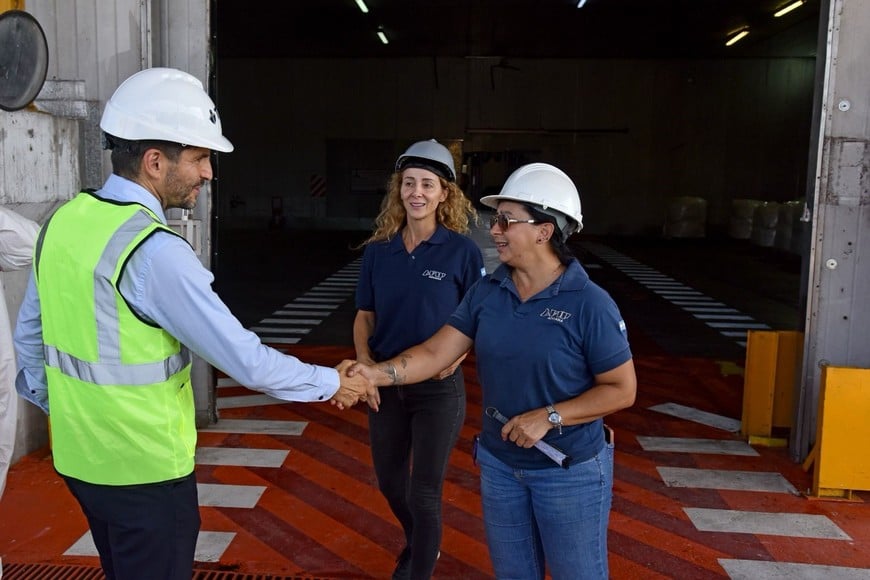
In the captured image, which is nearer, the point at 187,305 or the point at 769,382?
the point at 187,305

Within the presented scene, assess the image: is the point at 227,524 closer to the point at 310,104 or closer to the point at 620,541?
the point at 620,541

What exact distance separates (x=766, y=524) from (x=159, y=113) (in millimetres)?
4477

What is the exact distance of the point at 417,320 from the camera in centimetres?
384

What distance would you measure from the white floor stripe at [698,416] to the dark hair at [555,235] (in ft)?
15.7

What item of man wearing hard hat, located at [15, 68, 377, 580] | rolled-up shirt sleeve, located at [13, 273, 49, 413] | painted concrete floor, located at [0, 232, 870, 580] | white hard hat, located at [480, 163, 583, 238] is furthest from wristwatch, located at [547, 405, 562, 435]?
painted concrete floor, located at [0, 232, 870, 580]

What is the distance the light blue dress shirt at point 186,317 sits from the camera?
2.23 metres

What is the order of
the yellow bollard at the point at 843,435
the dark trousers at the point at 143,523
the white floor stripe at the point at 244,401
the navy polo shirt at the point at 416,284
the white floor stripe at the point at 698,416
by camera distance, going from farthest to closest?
1. the white floor stripe at the point at 244,401
2. the white floor stripe at the point at 698,416
3. the yellow bollard at the point at 843,435
4. the navy polo shirt at the point at 416,284
5. the dark trousers at the point at 143,523

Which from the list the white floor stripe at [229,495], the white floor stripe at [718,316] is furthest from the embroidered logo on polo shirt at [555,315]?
the white floor stripe at [718,316]

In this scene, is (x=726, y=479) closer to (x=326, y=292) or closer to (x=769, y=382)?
(x=769, y=382)

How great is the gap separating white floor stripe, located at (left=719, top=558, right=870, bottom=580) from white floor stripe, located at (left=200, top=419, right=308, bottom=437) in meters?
3.68

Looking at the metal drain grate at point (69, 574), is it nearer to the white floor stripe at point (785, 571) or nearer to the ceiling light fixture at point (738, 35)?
the white floor stripe at point (785, 571)

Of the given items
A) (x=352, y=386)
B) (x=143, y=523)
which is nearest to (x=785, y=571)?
(x=352, y=386)

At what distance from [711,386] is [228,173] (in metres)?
24.4

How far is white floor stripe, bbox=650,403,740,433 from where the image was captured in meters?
7.16
